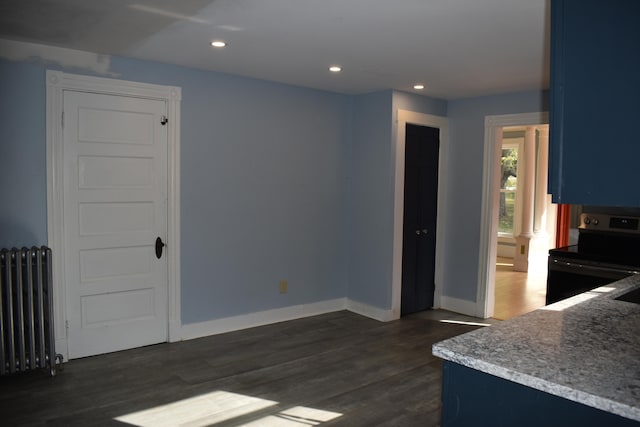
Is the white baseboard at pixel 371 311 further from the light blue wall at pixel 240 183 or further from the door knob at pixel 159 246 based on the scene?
the door knob at pixel 159 246

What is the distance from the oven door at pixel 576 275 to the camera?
412 centimetres

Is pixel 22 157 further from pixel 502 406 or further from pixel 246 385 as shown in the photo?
pixel 502 406

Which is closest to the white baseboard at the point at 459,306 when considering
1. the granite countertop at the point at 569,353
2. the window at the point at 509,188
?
the granite countertop at the point at 569,353

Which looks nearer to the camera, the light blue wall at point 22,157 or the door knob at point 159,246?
the light blue wall at point 22,157

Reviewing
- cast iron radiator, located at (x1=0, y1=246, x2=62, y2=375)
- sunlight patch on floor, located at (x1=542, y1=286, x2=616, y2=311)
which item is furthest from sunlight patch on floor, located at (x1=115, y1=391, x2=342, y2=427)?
sunlight patch on floor, located at (x1=542, y1=286, x2=616, y2=311)

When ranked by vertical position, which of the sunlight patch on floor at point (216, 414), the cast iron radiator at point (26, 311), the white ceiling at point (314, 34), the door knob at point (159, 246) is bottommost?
the sunlight patch on floor at point (216, 414)

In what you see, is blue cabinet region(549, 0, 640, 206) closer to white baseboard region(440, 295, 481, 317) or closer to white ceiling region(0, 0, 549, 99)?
white ceiling region(0, 0, 549, 99)

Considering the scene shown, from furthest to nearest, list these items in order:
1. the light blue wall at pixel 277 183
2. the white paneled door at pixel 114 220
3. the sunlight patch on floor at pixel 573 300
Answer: the white paneled door at pixel 114 220, the light blue wall at pixel 277 183, the sunlight patch on floor at pixel 573 300

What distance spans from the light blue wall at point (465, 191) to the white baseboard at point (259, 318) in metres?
1.32

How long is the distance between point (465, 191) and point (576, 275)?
1.46 meters

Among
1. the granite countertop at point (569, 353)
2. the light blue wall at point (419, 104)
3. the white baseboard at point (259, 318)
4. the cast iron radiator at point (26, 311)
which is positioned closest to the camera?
the granite countertop at point (569, 353)

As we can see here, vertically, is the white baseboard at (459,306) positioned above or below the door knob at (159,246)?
below

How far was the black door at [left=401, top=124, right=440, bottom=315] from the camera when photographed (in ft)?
17.1

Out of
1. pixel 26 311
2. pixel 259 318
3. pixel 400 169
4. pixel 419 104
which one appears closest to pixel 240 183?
pixel 259 318
